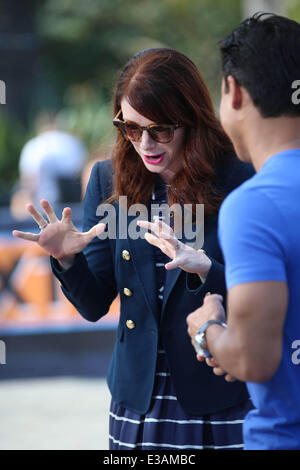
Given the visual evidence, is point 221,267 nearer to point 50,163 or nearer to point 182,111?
point 182,111

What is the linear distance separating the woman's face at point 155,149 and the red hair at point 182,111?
0.02 meters

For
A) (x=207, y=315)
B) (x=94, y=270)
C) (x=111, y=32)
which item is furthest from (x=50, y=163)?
(x=111, y=32)


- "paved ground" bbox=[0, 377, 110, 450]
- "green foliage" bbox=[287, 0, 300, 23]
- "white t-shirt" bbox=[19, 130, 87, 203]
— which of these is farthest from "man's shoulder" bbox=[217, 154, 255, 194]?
"green foliage" bbox=[287, 0, 300, 23]

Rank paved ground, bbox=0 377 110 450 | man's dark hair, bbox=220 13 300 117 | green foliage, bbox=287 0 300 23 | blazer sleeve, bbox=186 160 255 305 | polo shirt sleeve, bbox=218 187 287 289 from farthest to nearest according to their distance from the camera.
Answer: green foliage, bbox=287 0 300 23 < paved ground, bbox=0 377 110 450 < blazer sleeve, bbox=186 160 255 305 < man's dark hair, bbox=220 13 300 117 < polo shirt sleeve, bbox=218 187 287 289

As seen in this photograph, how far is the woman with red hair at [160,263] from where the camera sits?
2436 mm

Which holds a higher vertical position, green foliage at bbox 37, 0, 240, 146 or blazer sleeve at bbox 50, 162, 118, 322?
green foliage at bbox 37, 0, 240, 146

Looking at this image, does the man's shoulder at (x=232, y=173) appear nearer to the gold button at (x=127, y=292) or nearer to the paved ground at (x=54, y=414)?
the gold button at (x=127, y=292)

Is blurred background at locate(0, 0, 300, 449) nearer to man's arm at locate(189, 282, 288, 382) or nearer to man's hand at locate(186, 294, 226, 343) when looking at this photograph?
man's hand at locate(186, 294, 226, 343)

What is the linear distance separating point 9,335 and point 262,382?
503 centimetres

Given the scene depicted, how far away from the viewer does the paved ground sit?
4.86m

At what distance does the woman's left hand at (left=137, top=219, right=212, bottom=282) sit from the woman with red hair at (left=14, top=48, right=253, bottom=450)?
10 cm

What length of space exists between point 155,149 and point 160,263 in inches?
15.0

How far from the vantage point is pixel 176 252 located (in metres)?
2.16

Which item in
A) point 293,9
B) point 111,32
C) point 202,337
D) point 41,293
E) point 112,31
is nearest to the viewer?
point 202,337
